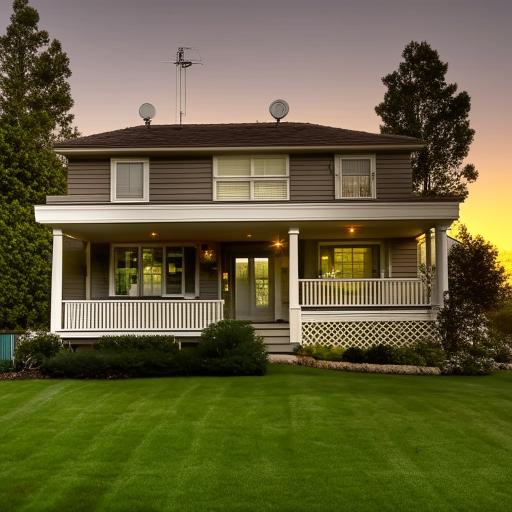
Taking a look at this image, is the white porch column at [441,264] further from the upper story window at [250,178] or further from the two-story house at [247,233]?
the upper story window at [250,178]

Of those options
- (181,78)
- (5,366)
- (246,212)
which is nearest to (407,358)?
(246,212)

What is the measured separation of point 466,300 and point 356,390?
6121 mm

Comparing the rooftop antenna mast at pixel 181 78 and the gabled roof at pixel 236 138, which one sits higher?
the rooftop antenna mast at pixel 181 78

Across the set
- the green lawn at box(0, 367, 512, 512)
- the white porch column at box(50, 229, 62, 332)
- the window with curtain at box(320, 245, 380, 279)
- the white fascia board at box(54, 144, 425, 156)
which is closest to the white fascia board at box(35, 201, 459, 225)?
the white porch column at box(50, 229, 62, 332)

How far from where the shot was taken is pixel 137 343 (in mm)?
15031

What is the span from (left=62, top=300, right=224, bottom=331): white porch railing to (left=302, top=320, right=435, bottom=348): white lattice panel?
2737mm

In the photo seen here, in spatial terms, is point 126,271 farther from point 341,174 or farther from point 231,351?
point 341,174

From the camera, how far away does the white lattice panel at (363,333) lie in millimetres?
A: 16578

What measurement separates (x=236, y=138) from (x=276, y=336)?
6.36m

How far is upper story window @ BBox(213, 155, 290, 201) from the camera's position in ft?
58.7

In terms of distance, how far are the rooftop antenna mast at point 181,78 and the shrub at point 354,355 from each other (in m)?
11.7

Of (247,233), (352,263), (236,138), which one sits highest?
(236,138)

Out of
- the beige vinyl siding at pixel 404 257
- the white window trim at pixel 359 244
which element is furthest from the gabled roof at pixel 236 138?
the white window trim at pixel 359 244

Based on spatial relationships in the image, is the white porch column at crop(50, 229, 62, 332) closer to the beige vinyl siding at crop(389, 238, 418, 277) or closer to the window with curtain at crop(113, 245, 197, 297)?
the window with curtain at crop(113, 245, 197, 297)
